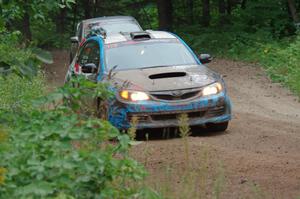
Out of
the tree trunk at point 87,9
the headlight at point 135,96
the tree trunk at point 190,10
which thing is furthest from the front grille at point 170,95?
the tree trunk at point 87,9

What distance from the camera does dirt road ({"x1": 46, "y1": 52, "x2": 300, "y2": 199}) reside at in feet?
21.6

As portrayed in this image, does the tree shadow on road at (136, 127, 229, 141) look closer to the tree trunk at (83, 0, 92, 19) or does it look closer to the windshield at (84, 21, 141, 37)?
the windshield at (84, 21, 141, 37)

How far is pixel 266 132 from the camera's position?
470 inches

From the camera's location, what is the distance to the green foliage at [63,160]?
4.59m

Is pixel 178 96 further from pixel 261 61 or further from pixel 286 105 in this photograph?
pixel 261 61

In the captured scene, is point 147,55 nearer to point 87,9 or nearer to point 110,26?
point 110,26

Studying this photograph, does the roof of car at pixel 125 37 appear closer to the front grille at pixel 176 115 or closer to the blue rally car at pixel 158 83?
the blue rally car at pixel 158 83

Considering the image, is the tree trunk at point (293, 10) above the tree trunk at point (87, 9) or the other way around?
above

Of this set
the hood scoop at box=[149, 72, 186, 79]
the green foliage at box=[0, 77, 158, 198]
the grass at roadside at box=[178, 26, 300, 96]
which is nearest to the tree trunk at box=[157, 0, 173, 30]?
the grass at roadside at box=[178, 26, 300, 96]

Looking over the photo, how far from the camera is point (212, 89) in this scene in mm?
11805

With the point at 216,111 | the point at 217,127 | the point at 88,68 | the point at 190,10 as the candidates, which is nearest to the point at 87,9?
the point at 190,10

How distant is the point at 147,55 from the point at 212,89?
1559 mm

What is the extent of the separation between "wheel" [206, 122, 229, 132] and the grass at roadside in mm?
6094

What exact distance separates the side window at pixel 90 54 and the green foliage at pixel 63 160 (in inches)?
304
